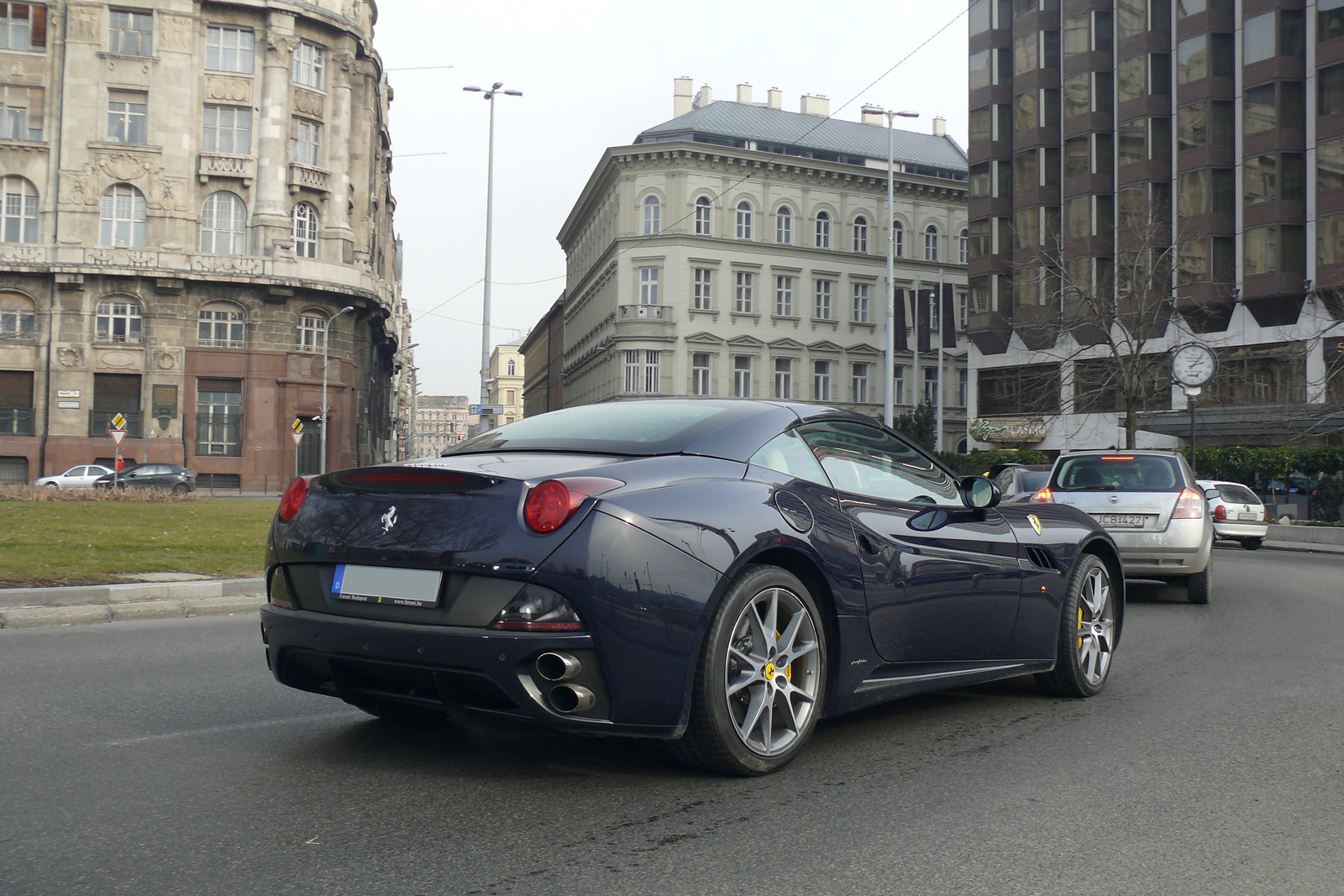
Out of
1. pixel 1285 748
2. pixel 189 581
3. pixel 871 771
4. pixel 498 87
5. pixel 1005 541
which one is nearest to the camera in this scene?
pixel 871 771

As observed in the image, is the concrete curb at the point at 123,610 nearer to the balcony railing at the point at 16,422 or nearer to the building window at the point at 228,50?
the balcony railing at the point at 16,422

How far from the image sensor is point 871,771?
4.41 meters

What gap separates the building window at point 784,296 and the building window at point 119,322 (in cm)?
3169

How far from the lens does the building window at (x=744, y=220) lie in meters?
63.2

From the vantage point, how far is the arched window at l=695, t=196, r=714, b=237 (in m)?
62.0

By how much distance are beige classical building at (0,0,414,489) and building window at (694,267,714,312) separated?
19928 millimetres

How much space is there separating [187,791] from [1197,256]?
48.0m

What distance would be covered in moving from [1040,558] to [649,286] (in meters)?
57.6

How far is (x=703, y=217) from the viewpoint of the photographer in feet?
204

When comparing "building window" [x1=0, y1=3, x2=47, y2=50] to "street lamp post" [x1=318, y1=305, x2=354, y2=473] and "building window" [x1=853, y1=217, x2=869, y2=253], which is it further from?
"building window" [x1=853, y1=217, x2=869, y2=253]

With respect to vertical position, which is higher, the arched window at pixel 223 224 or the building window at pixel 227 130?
the building window at pixel 227 130

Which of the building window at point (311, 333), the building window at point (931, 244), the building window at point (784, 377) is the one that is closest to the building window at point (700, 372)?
the building window at point (784, 377)

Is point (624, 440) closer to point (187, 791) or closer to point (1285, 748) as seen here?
point (187, 791)

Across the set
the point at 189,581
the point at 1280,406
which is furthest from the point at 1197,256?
the point at 189,581
